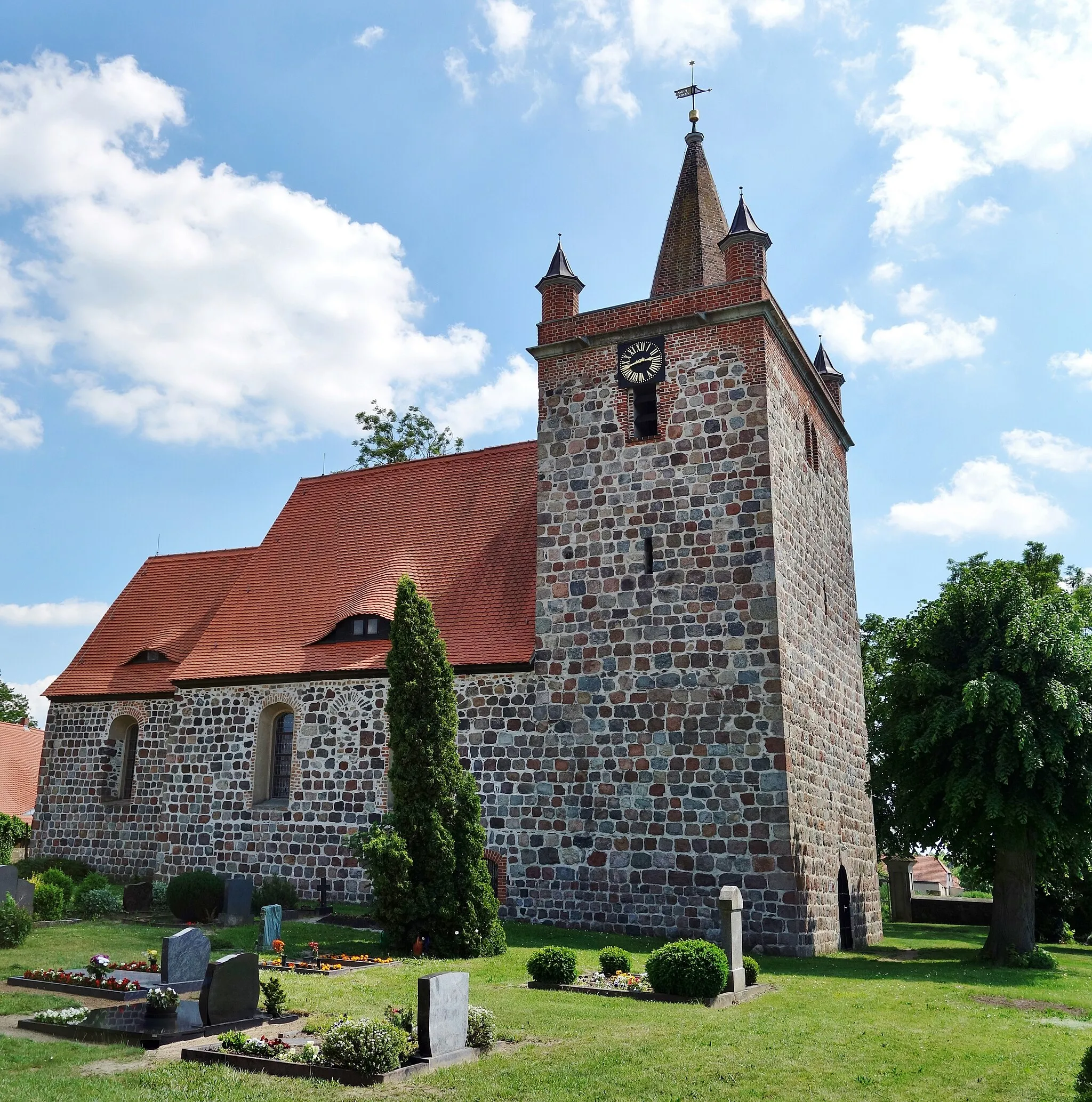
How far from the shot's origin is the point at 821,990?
12.8 meters

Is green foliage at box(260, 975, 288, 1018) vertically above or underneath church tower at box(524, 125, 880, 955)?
underneath

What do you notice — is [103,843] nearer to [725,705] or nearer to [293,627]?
[293,627]

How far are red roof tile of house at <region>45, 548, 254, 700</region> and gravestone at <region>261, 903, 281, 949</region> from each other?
9712 mm

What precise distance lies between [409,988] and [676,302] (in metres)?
13.2

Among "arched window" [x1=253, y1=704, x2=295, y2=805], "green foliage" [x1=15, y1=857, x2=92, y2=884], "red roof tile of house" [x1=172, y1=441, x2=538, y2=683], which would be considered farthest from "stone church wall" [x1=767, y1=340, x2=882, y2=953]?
"green foliage" [x1=15, y1=857, x2=92, y2=884]

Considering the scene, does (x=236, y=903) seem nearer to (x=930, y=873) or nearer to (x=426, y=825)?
(x=426, y=825)

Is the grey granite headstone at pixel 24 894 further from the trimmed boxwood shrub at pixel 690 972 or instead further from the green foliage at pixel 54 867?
the trimmed boxwood shrub at pixel 690 972

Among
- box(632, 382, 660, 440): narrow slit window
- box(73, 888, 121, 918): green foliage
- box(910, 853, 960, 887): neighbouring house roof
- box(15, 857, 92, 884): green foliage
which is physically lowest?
box(910, 853, 960, 887): neighbouring house roof

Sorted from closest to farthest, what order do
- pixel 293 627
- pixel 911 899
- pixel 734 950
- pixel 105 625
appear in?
pixel 734 950, pixel 293 627, pixel 105 625, pixel 911 899

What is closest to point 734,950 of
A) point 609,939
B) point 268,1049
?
point 609,939

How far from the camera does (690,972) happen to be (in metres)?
11.6

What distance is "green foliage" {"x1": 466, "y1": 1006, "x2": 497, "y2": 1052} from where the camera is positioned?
9070 mm

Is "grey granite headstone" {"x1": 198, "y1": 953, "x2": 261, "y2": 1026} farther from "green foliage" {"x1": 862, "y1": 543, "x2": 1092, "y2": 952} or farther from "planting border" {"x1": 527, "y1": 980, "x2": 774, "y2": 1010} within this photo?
"green foliage" {"x1": 862, "y1": 543, "x2": 1092, "y2": 952}

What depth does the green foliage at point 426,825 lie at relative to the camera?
1434 cm
